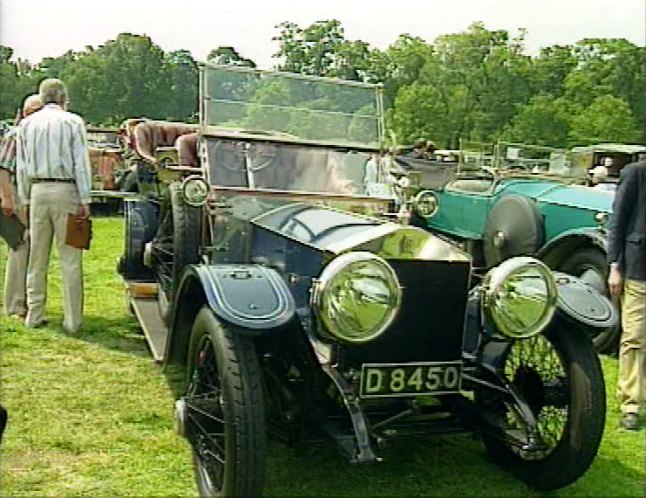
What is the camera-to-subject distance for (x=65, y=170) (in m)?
5.38

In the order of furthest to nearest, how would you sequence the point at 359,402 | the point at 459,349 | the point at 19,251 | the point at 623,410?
the point at 19,251 < the point at 623,410 < the point at 459,349 < the point at 359,402

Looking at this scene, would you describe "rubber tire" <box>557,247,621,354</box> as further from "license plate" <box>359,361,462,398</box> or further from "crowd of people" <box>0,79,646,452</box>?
"crowd of people" <box>0,79,646,452</box>

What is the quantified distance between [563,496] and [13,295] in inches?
159

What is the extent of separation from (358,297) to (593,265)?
3648 mm

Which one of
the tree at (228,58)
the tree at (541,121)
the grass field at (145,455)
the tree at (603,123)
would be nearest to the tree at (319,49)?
the tree at (228,58)

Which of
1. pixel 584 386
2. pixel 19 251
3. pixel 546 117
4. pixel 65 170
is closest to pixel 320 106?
pixel 65 170

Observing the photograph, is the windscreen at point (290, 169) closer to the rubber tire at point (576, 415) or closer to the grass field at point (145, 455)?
the grass field at point (145, 455)

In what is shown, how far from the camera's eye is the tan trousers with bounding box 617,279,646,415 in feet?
13.9

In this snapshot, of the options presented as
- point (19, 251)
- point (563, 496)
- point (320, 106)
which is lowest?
point (563, 496)

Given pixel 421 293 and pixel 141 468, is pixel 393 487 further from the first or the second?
pixel 141 468

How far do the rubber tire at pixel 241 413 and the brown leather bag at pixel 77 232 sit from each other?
8.69 ft

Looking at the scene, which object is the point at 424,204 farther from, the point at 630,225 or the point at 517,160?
the point at 517,160

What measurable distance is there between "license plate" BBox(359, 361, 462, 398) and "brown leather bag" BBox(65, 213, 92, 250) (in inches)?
113

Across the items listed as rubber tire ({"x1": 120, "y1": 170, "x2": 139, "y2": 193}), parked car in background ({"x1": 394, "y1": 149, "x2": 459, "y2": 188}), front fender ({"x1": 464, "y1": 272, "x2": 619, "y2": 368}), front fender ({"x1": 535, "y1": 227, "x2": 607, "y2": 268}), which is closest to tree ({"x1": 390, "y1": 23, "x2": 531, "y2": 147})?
rubber tire ({"x1": 120, "y1": 170, "x2": 139, "y2": 193})
